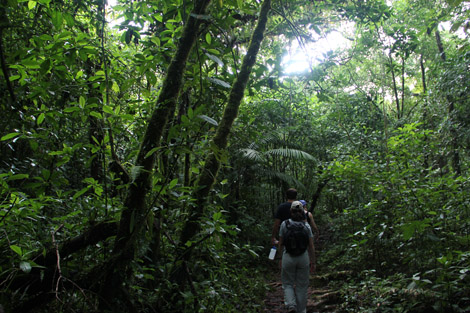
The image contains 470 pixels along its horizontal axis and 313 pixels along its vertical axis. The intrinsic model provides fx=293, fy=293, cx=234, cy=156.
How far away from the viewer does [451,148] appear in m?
6.26

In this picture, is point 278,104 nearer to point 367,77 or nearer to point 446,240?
point 367,77

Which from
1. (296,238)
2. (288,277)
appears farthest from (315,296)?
(296,238)

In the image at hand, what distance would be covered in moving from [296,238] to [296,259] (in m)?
0.33

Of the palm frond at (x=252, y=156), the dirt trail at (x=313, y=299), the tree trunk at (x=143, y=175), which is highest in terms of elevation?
the palm frond at (x=252, y=156)

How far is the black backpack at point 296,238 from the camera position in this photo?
14.0ft

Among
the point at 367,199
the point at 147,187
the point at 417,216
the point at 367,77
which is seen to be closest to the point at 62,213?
the point at 147,187

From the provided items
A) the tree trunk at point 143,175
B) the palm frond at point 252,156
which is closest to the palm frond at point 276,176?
the palm frond at point 252,156

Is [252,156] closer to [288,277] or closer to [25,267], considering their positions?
[288,277]

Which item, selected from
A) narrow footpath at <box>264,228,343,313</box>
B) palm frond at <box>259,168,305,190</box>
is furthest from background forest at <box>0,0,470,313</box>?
palm frond at <box>259,168,305,190</box>

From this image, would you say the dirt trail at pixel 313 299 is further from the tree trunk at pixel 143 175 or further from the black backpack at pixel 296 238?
the tree trunk at pixel 143 175

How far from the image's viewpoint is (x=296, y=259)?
4.32m

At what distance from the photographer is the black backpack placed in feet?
14.0

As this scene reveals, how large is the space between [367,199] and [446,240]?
322cm

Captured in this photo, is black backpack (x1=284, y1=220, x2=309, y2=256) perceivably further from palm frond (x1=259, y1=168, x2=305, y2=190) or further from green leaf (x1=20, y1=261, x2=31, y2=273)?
palm frond (x1=259, y1=168, x2=305, y2=190)
